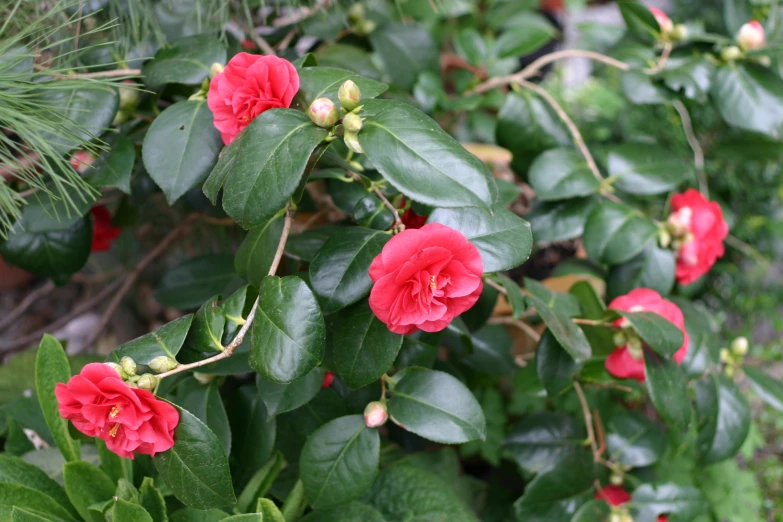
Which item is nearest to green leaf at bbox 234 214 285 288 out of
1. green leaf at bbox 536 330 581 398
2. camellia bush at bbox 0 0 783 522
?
camellia bush at bbox 0 0 783 522

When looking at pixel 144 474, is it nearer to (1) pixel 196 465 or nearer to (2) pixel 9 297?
(1) pixel 196 465

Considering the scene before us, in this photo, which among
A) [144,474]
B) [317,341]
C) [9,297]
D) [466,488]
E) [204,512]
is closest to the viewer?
[317,341]

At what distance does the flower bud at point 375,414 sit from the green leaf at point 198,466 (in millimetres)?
169

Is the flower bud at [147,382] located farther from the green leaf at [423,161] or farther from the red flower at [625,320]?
the red flower at [625,320]

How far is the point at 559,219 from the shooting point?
1.01m

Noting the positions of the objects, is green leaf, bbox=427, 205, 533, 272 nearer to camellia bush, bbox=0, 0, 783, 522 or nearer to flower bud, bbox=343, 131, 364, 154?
camellia bush, bbox=0, 0, 783, 522

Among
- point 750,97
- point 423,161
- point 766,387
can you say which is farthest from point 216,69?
point 766,387

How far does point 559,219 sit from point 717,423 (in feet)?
1.28

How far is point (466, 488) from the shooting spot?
3.74 ft

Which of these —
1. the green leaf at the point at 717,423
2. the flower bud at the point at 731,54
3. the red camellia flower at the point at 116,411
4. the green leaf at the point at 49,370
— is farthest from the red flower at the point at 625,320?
the green leaf at the point at 49,370

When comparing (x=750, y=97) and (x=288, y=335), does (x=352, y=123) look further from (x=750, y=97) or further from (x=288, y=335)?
(x=750, y=97)

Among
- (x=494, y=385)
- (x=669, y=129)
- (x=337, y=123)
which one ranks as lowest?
(x=494, y=385)

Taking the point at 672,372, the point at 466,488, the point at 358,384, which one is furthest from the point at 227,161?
the point at 466,488

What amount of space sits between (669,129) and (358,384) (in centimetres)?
110
